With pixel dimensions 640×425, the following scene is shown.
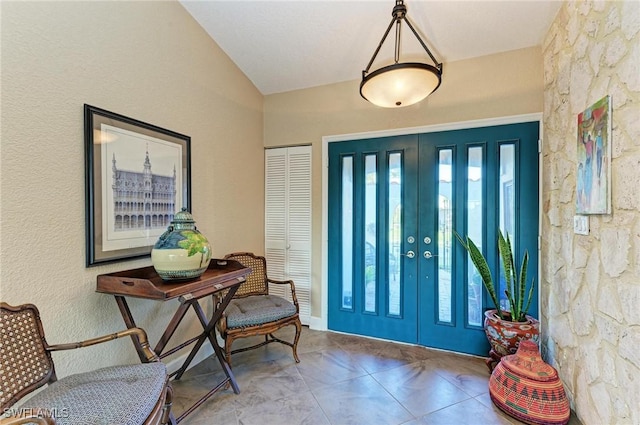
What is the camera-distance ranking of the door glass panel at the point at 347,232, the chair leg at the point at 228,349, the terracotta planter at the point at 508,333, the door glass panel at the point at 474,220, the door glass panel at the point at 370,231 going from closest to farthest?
the terracotta planter at the point at 508,333 → the chair leg at the point at 228,349 → the door glass panel at the point at 474,220 → the door glass panel at the point at 370,231 → the door glass panel at the point at 347,232

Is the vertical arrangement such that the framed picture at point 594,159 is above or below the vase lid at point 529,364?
above

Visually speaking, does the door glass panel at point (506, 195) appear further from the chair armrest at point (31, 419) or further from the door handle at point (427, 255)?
the chair armrest at point (31, 419)

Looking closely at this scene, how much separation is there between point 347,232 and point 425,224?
801mm

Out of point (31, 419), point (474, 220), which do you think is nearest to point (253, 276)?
point (31, 419)

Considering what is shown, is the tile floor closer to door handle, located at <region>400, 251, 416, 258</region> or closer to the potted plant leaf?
the potted plant leaf

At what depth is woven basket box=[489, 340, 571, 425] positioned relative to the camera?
1791mm

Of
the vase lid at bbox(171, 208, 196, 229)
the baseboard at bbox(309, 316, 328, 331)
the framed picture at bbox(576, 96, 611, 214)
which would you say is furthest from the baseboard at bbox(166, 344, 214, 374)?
the framed picture at bbox(576, 96, 611, 214)

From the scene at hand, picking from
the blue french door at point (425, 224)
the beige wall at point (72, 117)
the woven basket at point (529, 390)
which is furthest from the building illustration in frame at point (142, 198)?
the woven basket at point (529, 390)

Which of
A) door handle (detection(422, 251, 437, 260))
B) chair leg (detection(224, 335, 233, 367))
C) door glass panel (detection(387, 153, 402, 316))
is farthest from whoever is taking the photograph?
door glass panel (detection(387, 153, 402, 316))

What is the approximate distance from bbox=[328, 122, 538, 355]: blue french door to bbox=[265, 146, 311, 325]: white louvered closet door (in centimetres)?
30

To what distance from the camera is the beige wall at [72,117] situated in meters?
1.42

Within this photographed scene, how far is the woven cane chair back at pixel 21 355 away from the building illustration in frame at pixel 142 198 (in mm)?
662

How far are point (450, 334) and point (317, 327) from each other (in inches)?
53.7

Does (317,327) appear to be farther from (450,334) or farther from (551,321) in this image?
(551,321)
